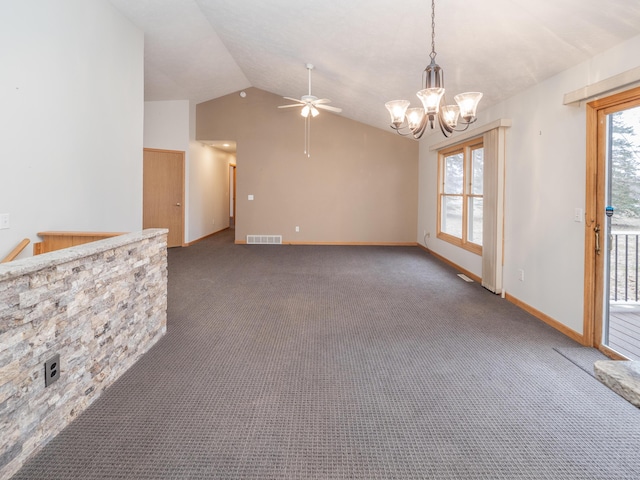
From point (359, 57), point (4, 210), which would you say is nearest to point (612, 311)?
point (359, 57)

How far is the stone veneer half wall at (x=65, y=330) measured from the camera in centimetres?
153

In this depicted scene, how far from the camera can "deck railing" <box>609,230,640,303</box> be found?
9.16ft

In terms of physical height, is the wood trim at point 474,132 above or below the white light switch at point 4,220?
above

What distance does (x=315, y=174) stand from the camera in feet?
27.7

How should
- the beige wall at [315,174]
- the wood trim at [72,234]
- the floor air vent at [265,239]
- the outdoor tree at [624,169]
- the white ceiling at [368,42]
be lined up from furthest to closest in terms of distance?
1. the floor air vent at [265,239]
2. the beige wall at [315,174]
3. the wood trim at [72,234]
4. the white ceiling at [368,42]
5. the outdoor tree at [624,169]

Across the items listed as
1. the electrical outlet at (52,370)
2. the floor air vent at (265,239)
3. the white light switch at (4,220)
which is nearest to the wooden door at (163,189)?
the floor air vent at (265,239)

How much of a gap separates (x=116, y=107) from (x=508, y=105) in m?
4.45

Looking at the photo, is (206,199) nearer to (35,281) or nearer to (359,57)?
(359,57)

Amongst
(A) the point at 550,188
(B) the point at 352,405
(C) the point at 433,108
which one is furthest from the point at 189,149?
(B) the point at 352,405

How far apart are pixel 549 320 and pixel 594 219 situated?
107cm

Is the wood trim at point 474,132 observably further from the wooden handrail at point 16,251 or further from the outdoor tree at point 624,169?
the wooden handrail at point 16,251

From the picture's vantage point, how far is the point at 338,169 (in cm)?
843

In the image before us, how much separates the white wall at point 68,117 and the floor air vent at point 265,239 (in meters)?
3.82

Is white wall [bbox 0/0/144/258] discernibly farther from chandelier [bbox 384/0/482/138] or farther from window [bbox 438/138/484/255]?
window [bbox 438/138/484/255]
